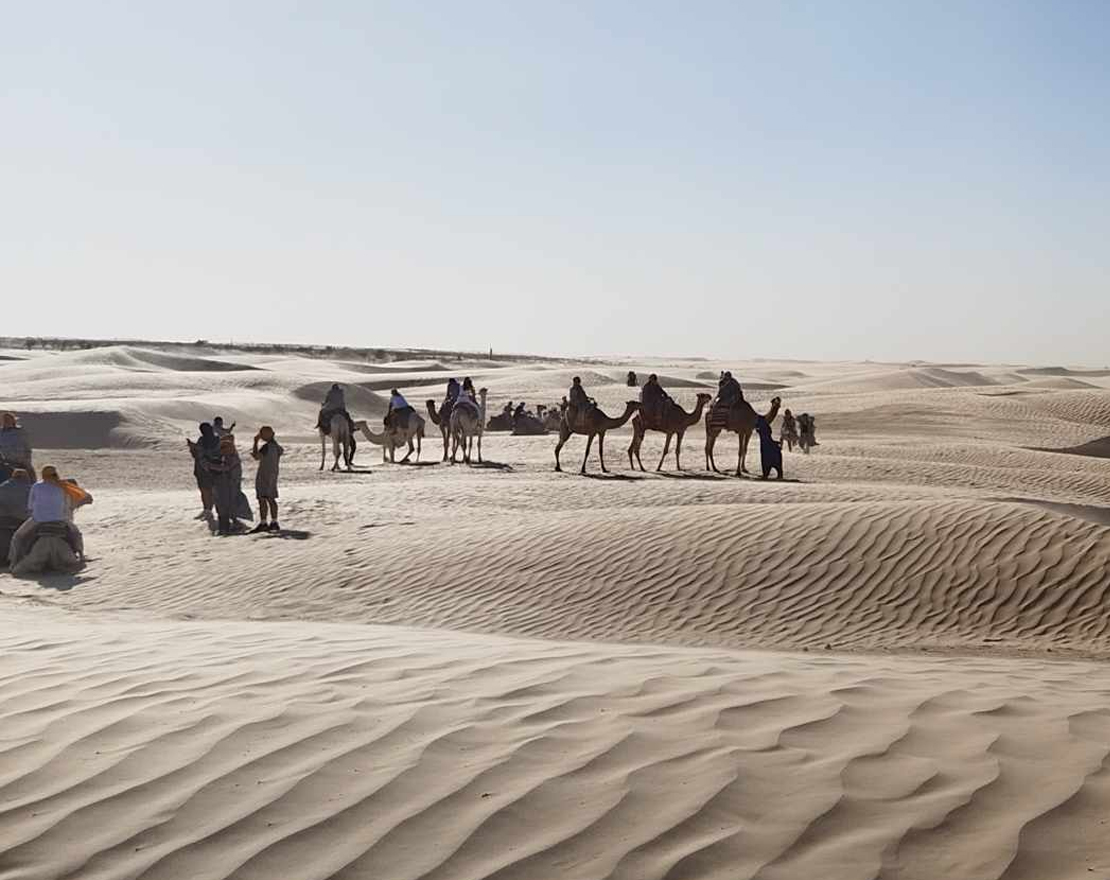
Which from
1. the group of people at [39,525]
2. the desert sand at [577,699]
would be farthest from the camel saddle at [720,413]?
the group of people at [39,525]

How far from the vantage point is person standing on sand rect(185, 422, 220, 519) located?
16.3 m

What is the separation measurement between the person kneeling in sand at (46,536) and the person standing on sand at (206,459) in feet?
8.81

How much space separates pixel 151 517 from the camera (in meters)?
17.9

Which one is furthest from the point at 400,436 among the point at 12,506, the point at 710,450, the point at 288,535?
the point at 12,506

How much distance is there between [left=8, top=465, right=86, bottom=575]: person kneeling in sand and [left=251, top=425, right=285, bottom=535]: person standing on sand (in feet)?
8.15

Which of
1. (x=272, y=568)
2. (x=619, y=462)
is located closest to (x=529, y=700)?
(x=272, y=568)

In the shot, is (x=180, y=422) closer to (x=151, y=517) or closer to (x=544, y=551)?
(x=151, y=517)

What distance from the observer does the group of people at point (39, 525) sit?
43.9 feet

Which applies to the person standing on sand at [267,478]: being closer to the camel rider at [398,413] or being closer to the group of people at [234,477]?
the group of people at [234,477]

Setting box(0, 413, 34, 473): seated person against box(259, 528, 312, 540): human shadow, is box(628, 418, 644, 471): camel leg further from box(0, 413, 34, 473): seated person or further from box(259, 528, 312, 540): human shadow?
box(0, 413, 34, 473): seated person

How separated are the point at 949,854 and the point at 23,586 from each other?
1139 cm

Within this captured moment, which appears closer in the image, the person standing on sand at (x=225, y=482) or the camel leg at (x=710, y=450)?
the person standing on sand at (x=225, y=482)

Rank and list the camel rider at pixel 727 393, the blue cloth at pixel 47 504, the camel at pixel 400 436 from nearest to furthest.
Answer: the blue cloth at pixel 47 504 < the camel rider at pixel 727 393 < the camel at pixel 400 436

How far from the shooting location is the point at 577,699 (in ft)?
16.4
